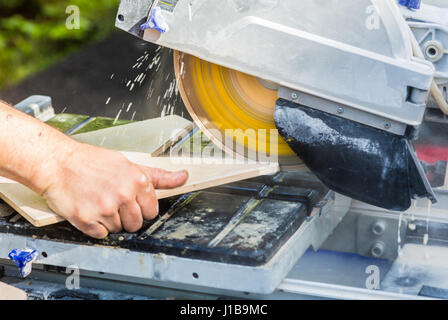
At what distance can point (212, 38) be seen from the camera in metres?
1.84

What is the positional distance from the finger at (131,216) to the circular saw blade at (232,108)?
436 millimetres

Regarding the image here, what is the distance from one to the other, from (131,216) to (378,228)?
1.00 m

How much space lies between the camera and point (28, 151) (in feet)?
5.78

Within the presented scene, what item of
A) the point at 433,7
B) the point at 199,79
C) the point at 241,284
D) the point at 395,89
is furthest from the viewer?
the point at 199,79

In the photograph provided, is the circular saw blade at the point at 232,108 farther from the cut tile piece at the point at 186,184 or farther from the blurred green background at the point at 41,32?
the blurred green background at the point at 41,32

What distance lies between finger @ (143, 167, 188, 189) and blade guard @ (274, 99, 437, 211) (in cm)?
34

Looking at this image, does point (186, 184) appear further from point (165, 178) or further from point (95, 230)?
point (95, 230)

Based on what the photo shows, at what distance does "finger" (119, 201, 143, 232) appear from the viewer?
5.76 feet

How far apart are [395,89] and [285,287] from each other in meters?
0.62

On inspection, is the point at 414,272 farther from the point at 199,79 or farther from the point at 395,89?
the point at 199,79

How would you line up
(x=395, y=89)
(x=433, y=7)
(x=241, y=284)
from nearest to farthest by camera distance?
(x=241, y=284)
(x=395, y=89)
(x=433, y=7)

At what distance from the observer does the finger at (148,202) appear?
1790mm

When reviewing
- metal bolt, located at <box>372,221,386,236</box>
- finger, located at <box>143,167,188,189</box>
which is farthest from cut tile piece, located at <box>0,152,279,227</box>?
metal bolt, located at <box>372,221,386,236</box>
